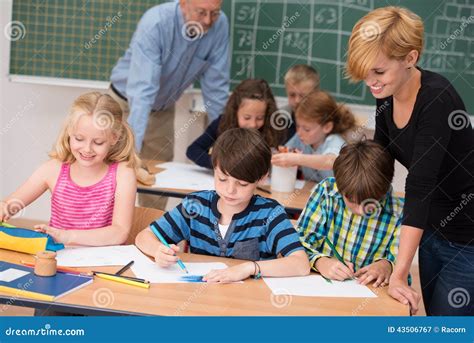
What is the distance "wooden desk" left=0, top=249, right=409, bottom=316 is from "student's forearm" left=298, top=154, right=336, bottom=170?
1.43 metres

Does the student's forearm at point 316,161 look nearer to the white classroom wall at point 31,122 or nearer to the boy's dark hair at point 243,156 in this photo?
the boy's dark hair at point 243,156

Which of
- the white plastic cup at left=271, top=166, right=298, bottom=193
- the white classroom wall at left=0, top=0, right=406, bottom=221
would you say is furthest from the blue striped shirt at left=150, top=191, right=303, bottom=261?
the white classroom wall at left=0, top=0, right=406, bottom=221

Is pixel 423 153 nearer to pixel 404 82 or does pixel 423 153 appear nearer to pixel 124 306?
pixel 404 82

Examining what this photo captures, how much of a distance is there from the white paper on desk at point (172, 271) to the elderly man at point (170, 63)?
1626mm

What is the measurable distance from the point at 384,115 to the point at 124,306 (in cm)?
105

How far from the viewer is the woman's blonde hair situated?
187cm

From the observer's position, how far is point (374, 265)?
6.94ft

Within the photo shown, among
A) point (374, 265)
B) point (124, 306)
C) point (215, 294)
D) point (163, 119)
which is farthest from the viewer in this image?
point (163, 119)

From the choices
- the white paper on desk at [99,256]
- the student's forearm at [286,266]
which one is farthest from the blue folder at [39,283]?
the student's forearm at [286,266]

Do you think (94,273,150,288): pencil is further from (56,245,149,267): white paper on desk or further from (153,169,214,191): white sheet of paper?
(153,169,214,191): white sheet of paper

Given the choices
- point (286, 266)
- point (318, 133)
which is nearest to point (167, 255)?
point (286, 266)
